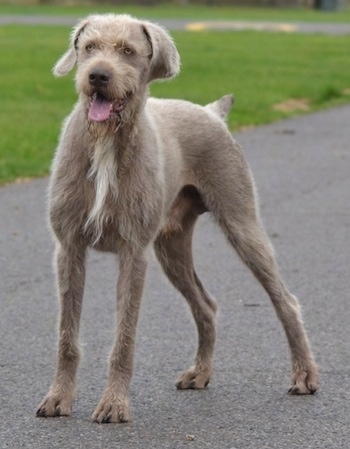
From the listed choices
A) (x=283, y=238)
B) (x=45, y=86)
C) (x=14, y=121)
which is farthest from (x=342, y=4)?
(x=283, y=238)

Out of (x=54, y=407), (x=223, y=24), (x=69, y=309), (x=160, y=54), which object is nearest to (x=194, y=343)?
(x=69, y=309)

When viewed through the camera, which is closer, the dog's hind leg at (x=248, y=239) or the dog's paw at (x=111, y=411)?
the dog's paw at (x=111, y=411)

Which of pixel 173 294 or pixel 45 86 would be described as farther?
pixel 45 86

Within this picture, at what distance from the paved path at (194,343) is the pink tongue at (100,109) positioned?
51.8 inches

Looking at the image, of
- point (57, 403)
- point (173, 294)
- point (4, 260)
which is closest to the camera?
point (57, 403)

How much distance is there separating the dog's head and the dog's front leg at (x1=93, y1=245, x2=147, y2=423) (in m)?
0.70

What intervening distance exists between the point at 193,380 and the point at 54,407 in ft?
2.98

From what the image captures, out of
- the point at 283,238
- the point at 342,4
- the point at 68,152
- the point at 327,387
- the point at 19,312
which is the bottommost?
the point at 342,4

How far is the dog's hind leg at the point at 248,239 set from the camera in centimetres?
668

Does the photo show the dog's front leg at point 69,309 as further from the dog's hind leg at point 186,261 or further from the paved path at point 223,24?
the paved path at point 223,24

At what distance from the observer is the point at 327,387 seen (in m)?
6.54

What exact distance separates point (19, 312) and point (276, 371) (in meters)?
1.88

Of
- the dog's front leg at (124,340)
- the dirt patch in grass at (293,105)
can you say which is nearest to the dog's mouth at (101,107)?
the dog's front leg at (124,340)

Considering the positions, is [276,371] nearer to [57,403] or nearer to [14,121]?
[57,403]
